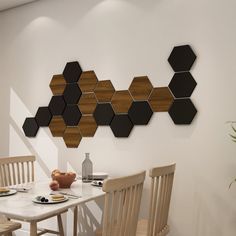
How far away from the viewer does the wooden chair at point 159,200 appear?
2.00m

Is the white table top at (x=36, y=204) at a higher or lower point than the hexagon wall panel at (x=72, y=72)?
lower

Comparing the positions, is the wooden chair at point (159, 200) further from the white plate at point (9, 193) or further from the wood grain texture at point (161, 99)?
the white plate at point (9, 193)

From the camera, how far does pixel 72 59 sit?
11.1 feet

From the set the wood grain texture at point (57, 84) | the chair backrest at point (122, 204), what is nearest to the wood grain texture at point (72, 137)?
the wood grain texture at point (57, 84)

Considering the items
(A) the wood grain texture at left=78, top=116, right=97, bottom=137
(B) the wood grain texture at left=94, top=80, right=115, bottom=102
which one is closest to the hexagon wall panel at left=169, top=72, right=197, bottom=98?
(B) the wood grain texture at left=94, top=80, right=115, bottom=102

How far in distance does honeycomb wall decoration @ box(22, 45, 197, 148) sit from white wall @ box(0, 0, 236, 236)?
6 cm

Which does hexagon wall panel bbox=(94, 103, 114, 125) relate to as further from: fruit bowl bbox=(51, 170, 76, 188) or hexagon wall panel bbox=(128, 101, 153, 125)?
fruit bowl bbox=(51, 170, 76, 188)

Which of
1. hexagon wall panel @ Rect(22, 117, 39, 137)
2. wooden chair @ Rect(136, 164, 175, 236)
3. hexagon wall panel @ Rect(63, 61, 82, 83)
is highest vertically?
hexagon wall panel @ Rect(63, 61, 82, 83)

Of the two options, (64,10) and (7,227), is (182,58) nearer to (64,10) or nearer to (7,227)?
(64,10)

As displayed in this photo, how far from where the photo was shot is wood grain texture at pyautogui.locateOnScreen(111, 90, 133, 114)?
2.97 metres

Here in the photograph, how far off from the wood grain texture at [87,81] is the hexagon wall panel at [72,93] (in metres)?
0.06

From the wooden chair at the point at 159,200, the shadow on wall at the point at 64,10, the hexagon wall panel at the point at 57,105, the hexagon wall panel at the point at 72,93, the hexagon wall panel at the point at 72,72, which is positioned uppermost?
the shadow on wall at the point at 64,10

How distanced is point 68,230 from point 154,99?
1.66 metres

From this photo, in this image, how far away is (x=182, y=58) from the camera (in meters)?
2.70
